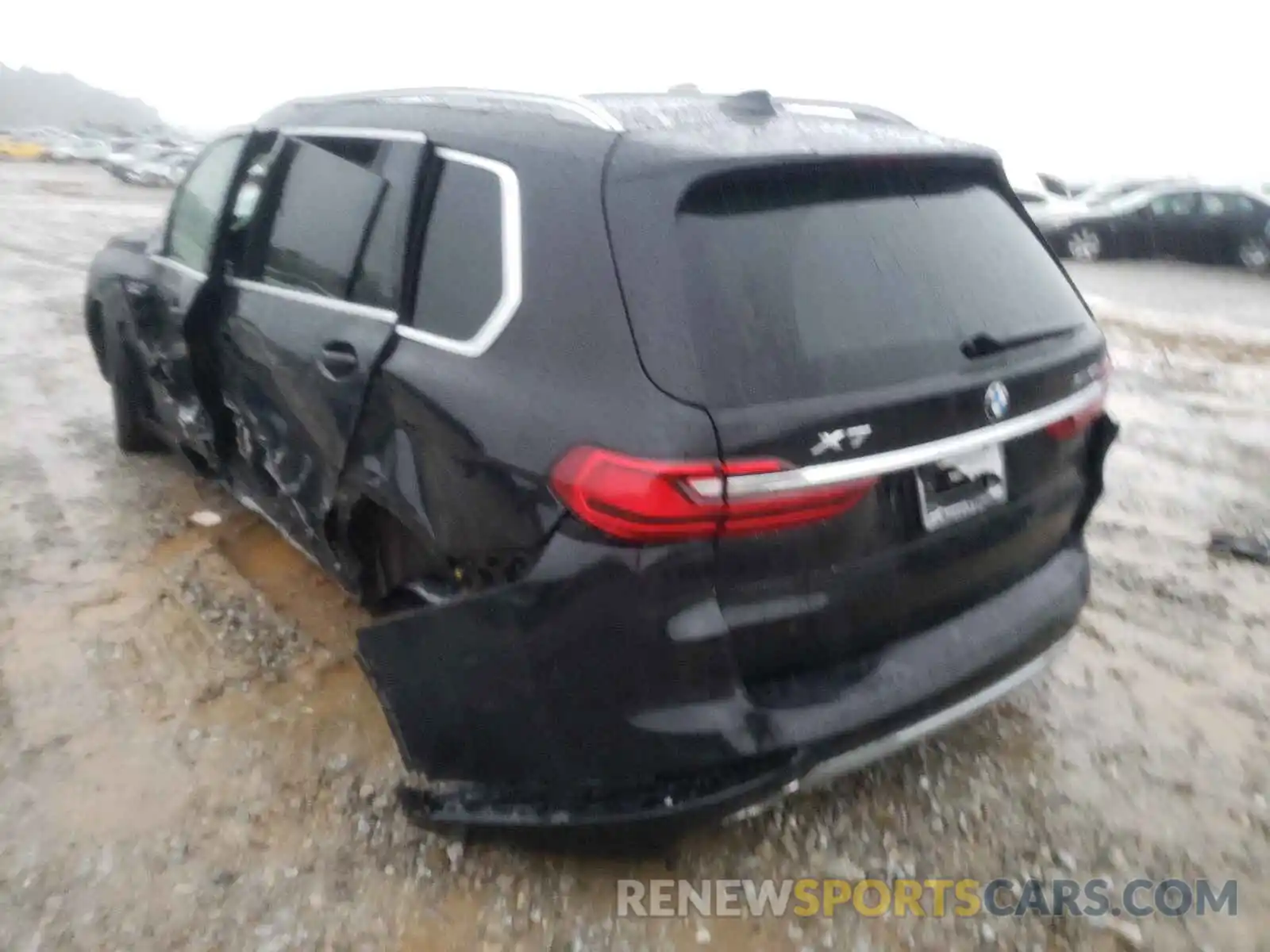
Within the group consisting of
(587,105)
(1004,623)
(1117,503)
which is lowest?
(1117,503)

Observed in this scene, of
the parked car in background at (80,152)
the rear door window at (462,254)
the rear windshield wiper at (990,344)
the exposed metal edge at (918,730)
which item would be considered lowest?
the parked car in background at (80,152)

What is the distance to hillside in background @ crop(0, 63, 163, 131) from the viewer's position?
8338cm

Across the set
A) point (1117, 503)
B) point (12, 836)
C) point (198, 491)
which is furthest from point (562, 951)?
point (1117, 503)

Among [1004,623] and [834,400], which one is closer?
[834,400]

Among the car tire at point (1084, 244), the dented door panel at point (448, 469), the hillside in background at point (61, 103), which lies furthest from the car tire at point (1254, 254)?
the hillside in background at point (61, 103)

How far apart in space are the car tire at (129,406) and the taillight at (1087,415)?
13.4 ft

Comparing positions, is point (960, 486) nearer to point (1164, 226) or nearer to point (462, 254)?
point (462, 254)

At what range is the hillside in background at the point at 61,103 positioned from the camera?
83375 mm

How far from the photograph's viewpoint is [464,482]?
7.64ft

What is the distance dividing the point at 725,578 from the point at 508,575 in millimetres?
501

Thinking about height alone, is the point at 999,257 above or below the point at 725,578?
above

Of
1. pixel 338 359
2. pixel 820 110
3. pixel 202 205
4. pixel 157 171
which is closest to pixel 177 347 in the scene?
pixel 202 205

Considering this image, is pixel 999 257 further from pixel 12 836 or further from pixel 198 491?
pixel 198 491

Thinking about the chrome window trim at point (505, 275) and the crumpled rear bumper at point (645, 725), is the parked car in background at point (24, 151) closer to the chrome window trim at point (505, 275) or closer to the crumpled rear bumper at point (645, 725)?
the chrome window trim at point (505, 275)
